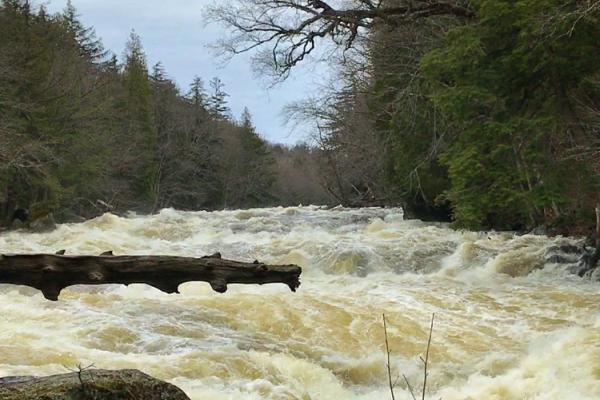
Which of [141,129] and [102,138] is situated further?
[141,129]

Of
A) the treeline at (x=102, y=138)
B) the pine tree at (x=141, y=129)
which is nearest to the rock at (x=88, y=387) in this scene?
the treeline at (x=102, y=138)

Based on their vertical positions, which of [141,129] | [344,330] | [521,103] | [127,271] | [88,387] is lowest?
[344,330]

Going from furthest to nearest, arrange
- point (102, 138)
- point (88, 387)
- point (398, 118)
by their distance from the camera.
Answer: point (102, 138) < point (398, 118) < point (88, 387)

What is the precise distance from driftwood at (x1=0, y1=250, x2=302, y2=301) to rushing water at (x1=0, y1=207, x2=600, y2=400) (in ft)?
4.51

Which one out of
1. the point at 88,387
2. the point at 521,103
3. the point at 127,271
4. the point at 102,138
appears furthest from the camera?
the point at 102,138

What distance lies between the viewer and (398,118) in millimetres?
15570

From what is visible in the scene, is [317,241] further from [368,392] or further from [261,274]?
[261,274]

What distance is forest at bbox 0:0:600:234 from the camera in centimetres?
962

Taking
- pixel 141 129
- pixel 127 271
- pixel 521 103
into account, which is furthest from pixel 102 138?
pixel 127 271

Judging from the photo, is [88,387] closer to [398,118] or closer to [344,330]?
[344,330]

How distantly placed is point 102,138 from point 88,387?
28.1 metres

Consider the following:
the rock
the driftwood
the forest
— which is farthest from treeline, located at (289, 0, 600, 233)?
the rock

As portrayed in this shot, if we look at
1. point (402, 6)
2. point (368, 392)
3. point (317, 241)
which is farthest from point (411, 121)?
point (368, 392)

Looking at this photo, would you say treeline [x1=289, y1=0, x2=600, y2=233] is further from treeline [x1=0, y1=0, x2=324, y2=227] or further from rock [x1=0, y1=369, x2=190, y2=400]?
treeline [x1=0, y1=0, x2=324, y2=227]
